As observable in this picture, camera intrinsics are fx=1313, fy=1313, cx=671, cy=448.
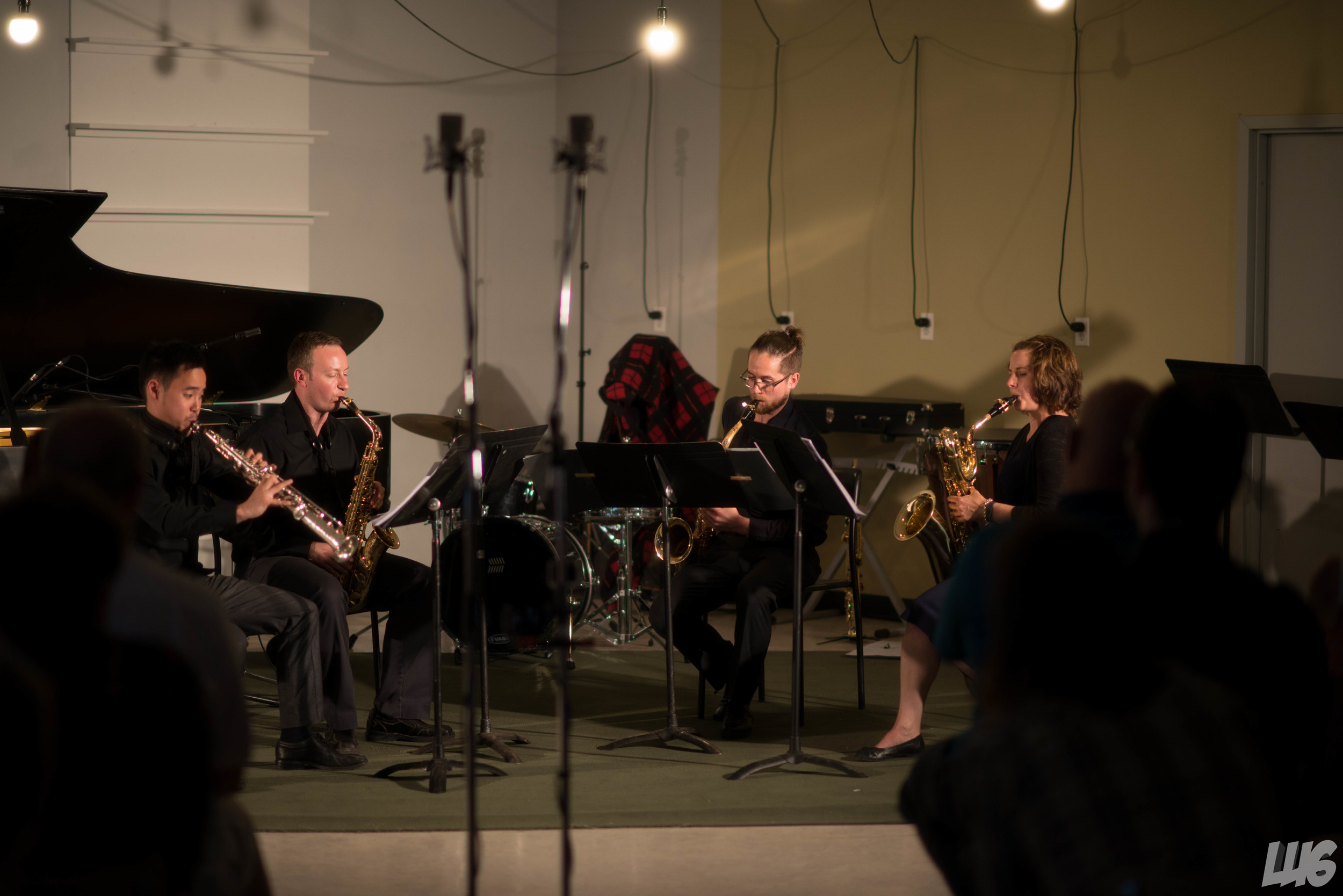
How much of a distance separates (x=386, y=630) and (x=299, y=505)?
502 mm

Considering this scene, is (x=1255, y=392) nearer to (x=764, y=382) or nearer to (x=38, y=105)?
(x=764, y=382)

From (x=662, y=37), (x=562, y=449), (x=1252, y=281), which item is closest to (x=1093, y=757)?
(x=562, y=449)

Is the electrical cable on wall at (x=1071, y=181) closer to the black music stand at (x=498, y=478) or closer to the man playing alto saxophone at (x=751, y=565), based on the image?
the man playing alto saxophone at (x=751, y=565)

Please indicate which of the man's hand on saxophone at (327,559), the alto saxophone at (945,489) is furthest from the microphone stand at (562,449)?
the alto saxophone at (945,489)

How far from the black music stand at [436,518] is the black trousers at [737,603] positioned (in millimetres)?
814

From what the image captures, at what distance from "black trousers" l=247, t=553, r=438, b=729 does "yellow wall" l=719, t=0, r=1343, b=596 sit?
2.81m

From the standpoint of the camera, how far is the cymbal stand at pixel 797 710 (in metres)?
3.86

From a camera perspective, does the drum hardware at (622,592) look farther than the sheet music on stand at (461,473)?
Yes

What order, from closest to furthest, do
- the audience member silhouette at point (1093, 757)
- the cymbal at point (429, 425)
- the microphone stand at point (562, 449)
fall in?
the audience member silhouette at point (1093, 757)
the microphone stand at point (562, 449)
the cymbal at point (429, 425)

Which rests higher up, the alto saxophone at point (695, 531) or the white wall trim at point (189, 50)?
the white wall trim at point (189, 50)

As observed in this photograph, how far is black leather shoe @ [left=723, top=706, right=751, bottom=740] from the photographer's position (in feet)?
14.3

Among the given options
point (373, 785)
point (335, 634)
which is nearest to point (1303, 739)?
point (373, 785)

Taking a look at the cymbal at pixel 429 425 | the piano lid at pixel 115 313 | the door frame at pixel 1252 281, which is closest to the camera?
the piano lid at pixel 115 313

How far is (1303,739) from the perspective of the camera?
6.10 ft
